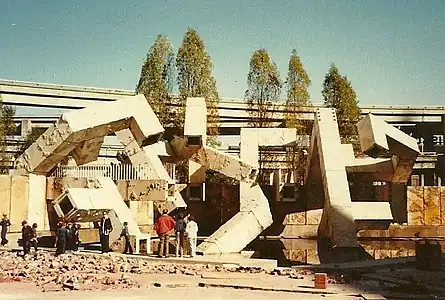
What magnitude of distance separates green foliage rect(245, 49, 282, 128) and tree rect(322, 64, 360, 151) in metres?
5.69

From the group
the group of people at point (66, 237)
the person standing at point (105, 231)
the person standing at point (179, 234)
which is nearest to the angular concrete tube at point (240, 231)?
the person standing at point (179, 234)

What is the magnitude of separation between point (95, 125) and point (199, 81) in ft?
78.4

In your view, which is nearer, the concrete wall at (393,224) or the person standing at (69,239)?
the person standing at (69,239)

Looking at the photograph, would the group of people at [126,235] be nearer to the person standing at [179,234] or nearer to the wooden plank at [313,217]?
the person standing at [179,234]

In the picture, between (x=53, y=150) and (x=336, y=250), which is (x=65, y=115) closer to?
(x=53, y=150)

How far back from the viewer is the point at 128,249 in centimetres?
1775

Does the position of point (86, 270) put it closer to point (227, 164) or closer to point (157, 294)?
point (157, 294)

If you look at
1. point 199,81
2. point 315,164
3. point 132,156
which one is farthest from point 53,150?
point 199,81

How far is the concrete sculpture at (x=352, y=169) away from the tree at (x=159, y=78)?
1905 centimetres

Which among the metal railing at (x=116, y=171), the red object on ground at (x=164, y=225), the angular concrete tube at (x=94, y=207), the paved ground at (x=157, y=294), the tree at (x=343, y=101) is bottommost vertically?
the paved ground at (x=157, y=294)

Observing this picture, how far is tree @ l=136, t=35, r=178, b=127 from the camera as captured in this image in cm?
4325

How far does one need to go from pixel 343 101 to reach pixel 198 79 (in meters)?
12.1

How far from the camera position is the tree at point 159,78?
43250 mm

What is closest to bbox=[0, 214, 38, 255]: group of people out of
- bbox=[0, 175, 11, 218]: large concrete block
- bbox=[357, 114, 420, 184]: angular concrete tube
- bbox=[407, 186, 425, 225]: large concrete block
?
bbox=[0, 175, 11, 218]: large concrete block
